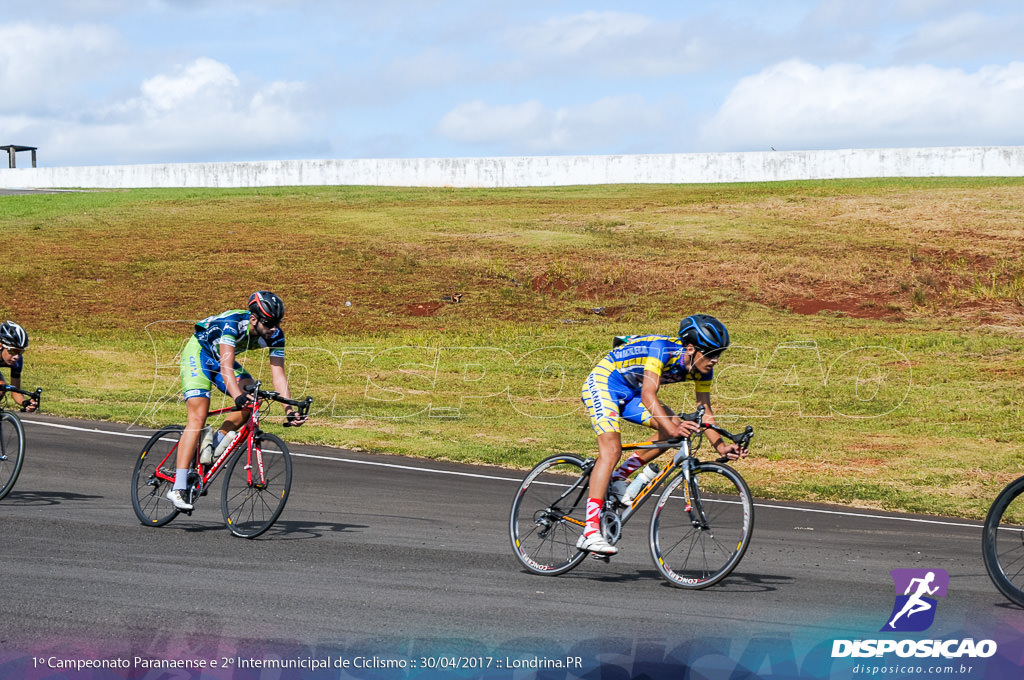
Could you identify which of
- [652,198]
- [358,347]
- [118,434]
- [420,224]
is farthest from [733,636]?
[652,198]

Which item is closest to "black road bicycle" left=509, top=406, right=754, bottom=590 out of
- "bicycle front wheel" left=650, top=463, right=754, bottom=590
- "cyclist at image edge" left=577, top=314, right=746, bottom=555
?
"bicycle front wheel" left=650, top=463, right=754, bottom=590

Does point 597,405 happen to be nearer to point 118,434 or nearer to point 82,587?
point 82,587

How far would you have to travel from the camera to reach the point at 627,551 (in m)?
9.22

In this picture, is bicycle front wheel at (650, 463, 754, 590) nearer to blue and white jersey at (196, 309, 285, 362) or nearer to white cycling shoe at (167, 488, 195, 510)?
blue and white jersey at (196, 309, 285, 362)

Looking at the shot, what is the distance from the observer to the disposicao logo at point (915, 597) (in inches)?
271

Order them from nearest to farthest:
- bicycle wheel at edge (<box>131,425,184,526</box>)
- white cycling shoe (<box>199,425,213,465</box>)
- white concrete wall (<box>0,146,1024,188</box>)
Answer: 1. white cycling shoe (<box>199,425,213,465</box>)
2. bicycle wheel at edge (<box>131,425,184,526</box>)
3. white concrete wall (<box>0,146,1024,188</box>)

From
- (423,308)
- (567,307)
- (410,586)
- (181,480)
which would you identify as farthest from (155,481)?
(567,307)

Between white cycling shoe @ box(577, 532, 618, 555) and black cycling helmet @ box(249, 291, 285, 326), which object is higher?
black cycling helmet @ box(249, 291, 285, 326)

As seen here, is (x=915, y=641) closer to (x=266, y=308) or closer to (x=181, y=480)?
(x=266, y=308)

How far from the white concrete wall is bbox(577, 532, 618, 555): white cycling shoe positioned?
45135 mm

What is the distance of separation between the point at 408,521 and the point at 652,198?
1444 inches

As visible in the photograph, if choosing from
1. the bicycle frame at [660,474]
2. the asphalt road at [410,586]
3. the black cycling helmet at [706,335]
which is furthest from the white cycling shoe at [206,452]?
the black cycling helmet at [706,335]

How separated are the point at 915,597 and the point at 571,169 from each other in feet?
153

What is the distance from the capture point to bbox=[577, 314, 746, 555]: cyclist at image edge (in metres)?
7.77
